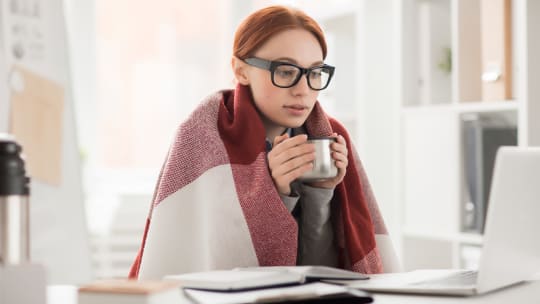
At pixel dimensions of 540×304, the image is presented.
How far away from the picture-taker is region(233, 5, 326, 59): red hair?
1462 millimetres

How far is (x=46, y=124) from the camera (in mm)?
2568

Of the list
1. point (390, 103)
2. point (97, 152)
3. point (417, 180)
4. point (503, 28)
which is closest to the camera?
point (503, 28)

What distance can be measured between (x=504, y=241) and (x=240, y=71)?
66 cm

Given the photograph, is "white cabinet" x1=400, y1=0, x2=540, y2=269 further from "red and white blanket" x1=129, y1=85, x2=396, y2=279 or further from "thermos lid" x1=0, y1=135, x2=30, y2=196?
"thermos lid" x1=0, y1=135, x2=30, y2=196

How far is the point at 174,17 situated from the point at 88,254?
1949 mm

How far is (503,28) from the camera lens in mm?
2338

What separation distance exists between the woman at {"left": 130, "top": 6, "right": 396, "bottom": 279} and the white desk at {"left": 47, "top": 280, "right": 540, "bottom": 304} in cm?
30

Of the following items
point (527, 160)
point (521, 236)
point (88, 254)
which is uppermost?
point (527, 160)

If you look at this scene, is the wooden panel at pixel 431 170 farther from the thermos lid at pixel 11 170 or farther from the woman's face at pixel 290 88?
the thermos lid at pixel 11 170

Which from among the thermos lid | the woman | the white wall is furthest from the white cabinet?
the thermos lid

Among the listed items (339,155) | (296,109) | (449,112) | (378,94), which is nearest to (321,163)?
(339,155)

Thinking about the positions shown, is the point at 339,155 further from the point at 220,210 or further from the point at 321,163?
the point at 220,210

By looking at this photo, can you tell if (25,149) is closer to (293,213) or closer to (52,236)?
(52,236)

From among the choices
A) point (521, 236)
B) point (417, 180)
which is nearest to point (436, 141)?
point (417, 180)
